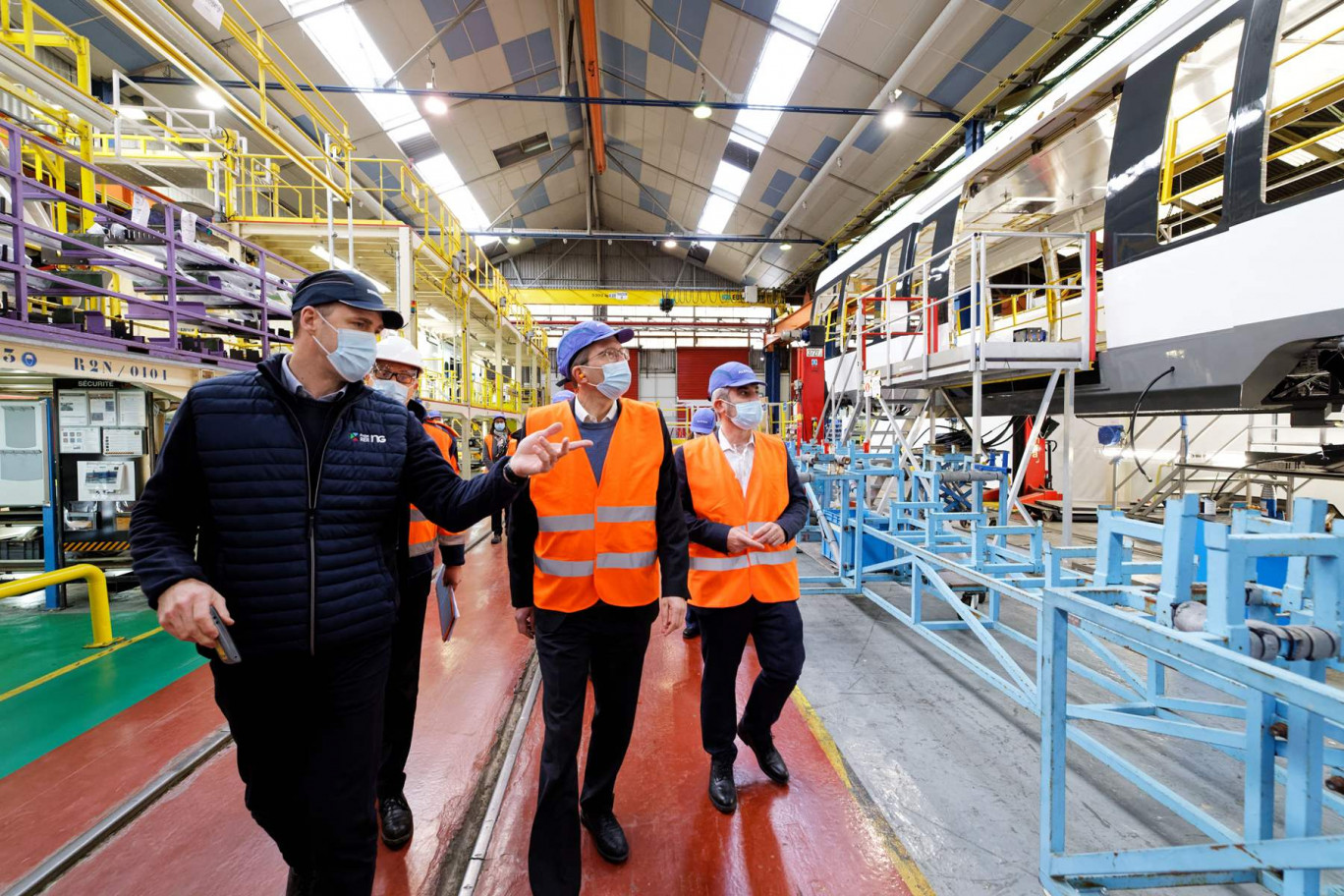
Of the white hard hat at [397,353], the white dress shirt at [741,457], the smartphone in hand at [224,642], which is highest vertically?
the white hard hat at [397,353]

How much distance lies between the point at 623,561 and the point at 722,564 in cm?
66

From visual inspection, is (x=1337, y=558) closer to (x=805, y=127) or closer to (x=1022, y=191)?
(x=1022, y=191)

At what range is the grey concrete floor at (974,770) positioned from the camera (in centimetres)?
242

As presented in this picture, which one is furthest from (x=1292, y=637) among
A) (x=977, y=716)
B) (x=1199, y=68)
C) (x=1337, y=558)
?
(x=1199, y=68)

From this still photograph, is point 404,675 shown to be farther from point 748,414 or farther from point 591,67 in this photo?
point 591,67

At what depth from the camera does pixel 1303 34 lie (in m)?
4.32

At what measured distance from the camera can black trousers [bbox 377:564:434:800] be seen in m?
2.48

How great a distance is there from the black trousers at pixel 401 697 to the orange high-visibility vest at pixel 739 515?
1.25m

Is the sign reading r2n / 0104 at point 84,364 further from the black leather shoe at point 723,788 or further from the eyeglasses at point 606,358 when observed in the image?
the black leather shoe at point 723,788

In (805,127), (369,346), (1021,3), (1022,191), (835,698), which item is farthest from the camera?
(805,127)

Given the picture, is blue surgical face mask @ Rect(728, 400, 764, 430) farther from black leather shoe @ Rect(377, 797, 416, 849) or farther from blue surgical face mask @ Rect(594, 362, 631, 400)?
black leather shoe @ Rect(377, 797, 416, 849)

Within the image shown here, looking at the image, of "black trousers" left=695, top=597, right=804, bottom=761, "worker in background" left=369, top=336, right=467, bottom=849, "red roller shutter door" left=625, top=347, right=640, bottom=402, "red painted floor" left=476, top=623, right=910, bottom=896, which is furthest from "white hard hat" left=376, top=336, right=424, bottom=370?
"red roller shutter door" left=625, top=347, right=640, bottom=402

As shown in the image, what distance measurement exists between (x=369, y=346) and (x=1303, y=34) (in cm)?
701

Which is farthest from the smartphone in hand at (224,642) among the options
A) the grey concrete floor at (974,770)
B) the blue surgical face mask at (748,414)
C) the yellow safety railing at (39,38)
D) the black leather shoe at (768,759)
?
the yellow safety railing at (39,38)
